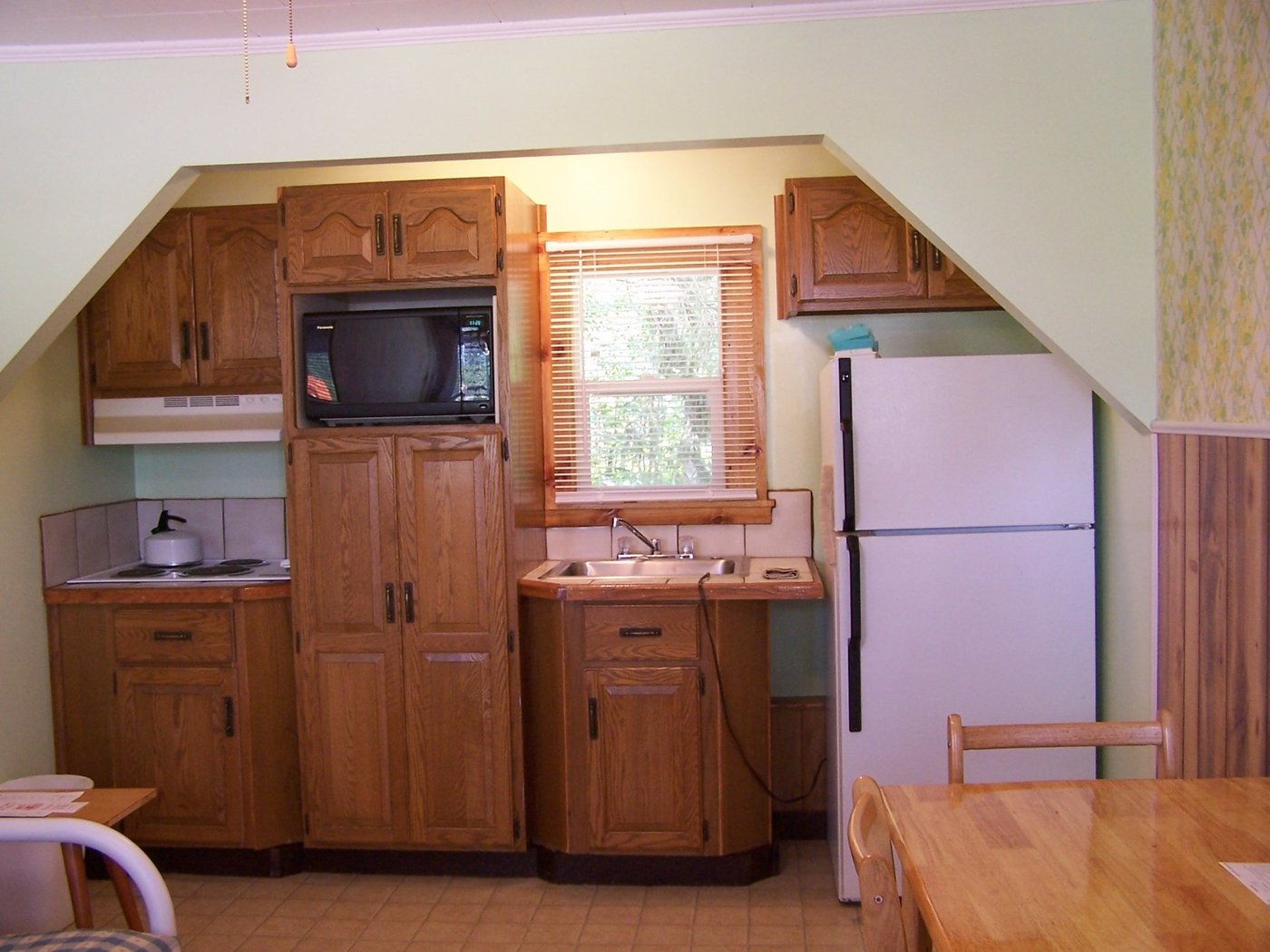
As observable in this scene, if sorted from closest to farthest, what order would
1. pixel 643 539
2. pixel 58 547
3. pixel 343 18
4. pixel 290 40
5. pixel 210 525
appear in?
pixel 290 40, pixel 343 18, pixel 58 547, pixel 643 539, pixel 210 525

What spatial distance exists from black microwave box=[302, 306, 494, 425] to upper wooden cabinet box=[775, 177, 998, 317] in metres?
1.00

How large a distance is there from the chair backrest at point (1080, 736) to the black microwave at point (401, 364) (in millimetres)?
1907

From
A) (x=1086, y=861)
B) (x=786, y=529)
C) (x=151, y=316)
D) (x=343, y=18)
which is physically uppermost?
(x=343, y=18)

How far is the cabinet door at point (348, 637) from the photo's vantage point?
353 cm

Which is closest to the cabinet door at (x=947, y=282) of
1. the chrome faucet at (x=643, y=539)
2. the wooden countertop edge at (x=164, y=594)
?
the chrome faucet at (x=643, y=539)

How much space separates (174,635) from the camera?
3580mm

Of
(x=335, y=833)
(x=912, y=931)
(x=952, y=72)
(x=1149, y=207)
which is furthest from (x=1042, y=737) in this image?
(x=335, y=833)

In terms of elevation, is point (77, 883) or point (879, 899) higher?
point (879, 899)

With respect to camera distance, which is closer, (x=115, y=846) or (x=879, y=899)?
(x=879, y=899)

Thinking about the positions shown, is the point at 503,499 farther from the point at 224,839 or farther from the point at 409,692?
the point at 224,839

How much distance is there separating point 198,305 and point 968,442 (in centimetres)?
244

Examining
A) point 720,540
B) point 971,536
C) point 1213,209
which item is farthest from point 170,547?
point 1213,209

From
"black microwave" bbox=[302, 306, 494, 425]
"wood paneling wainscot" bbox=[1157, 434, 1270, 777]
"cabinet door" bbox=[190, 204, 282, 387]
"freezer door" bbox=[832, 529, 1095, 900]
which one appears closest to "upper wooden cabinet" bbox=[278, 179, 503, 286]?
"black microwave" bbox=[302, 306, 494, 425]

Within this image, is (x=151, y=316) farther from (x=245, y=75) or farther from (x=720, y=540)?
(x=720, y=540)
